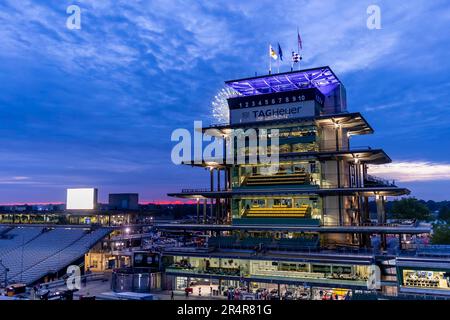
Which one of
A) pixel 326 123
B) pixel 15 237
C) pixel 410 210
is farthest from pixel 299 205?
pixel 410 210

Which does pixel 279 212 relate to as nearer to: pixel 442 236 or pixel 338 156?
pixel 338 156

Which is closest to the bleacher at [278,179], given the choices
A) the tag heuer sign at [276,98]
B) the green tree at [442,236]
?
the tag heuer sign at [276,98]

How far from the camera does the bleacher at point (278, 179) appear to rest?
4903 centimetres

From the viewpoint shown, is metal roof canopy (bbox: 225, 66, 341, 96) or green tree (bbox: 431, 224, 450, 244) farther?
green tree (bbox: 431, 224, 450, 244)

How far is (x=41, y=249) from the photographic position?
229 feet

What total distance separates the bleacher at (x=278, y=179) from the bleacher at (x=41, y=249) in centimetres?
3285

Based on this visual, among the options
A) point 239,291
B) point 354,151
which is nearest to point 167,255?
point 239,291

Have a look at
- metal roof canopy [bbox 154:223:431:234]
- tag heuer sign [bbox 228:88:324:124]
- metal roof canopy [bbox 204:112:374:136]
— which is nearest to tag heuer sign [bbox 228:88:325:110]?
tag heuer sign [bbox 228:88:324:124]

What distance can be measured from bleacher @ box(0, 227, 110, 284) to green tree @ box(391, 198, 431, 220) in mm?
81739

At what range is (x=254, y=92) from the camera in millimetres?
58688

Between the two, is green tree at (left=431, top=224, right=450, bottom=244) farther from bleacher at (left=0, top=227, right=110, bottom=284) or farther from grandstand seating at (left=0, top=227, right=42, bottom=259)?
grandstand seating at (left=0, top=227, right=42, bottom=259)

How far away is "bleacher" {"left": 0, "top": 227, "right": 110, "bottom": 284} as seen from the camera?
58531mm
